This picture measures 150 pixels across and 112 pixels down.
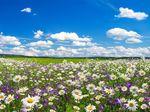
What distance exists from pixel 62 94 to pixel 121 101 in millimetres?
1861

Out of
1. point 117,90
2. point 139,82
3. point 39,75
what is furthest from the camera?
point 39,75

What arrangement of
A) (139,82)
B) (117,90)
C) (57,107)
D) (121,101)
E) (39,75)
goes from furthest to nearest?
1. (39,75)
2. (139,82)
3. (117,90)
4. (57,107)
5. (121,101)

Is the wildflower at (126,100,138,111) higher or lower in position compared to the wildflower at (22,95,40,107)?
lower

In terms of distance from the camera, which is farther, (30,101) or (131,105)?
(131,105)

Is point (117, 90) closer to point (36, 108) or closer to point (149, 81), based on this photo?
point (36, 108)

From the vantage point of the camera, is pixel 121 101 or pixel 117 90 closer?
pixel 121 101

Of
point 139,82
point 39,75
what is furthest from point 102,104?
point 39,75

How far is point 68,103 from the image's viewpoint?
816 cm

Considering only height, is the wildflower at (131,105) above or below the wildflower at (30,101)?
below

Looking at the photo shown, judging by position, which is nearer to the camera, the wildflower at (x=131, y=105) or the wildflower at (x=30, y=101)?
the wildflower at (x=30, y=101)

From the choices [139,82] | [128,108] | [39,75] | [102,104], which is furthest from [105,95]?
[39,75]

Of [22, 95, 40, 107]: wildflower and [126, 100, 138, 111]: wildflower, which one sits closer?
[22, 95, 40, 107]: wildflower

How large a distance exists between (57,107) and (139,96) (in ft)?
6.03

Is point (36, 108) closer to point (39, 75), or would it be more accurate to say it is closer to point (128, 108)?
point (128, 108)
